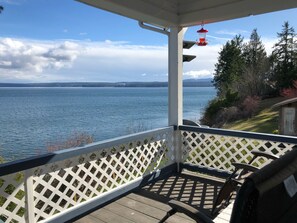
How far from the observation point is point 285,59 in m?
20.6

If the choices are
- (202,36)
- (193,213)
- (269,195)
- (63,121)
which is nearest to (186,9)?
(202,36)

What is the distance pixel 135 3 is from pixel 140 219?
8.10 feet

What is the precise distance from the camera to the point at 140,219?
280 cm

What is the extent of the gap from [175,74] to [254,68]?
2081 cm

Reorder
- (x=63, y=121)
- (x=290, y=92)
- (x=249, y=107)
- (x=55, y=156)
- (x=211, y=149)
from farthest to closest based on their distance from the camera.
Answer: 1. (x=249, y=107)
2. (x=290, y=92)
3. (x=63, y=121)
4. (x=211, y=149)
5. (x=55, y=156)

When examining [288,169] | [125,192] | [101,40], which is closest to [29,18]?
[101,40]

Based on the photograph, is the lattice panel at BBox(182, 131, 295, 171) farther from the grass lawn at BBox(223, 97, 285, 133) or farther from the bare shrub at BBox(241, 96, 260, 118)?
the bare shrub at BBox(241, 96, 260, 118)

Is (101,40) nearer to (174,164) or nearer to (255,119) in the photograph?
(255,119)

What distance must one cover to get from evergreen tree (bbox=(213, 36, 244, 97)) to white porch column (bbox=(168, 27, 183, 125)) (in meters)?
20.9

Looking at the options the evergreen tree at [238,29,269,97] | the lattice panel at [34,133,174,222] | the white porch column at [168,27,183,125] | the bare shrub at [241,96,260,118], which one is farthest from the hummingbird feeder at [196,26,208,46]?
the evergreen tree at [238,29,269,97]

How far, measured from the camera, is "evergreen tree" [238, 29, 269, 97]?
64.6 ft

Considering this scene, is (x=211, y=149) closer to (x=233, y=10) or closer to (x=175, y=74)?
(x=175, y=74)

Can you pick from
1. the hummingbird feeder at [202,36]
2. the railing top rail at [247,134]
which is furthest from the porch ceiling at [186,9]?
the railing top rail at [247,134]

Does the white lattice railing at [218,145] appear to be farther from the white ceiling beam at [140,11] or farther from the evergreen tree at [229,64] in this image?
the evergreen tree at [229,64]
